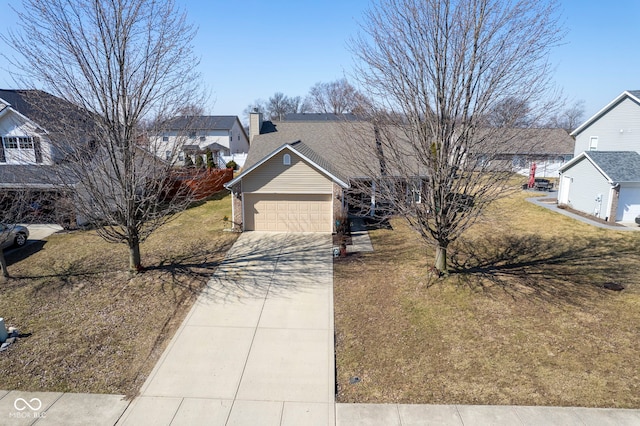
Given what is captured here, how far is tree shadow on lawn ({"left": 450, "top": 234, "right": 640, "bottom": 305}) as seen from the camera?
41.1 ft

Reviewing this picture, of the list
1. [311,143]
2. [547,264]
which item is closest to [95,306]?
[311,143]

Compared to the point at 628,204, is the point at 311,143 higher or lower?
higher

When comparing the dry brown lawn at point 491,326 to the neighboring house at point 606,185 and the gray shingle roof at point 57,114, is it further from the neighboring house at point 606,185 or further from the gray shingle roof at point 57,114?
the gray shingle roof at point 57,114

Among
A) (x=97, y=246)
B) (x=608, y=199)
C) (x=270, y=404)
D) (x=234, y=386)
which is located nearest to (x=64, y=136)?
(x=97, y=246)

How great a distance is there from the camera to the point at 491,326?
10250 millimetres

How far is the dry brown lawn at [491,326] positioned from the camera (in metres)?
7.87

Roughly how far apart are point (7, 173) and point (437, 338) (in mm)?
22331

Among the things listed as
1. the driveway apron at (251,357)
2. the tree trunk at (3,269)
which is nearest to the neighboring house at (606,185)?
the driveway apron at (251,357)

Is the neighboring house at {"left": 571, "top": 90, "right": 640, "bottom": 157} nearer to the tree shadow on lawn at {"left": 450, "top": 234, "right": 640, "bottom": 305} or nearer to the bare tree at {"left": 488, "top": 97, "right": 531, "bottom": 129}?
the tree shadow on lawn at {"left": 450, "top": 234, "right": 640, "bottom": 305}

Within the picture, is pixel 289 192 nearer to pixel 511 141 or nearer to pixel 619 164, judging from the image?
pixel 511 141

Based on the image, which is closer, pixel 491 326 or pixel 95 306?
pixel 491 326

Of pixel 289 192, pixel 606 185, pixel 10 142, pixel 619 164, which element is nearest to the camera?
pixel 289 192

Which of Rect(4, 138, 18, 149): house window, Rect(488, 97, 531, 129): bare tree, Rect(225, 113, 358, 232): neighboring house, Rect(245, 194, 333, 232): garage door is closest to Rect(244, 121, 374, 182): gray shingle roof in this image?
Rect(225, 113, 358, 232): neighboring house

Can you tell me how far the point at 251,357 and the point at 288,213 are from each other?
10.8 metres
